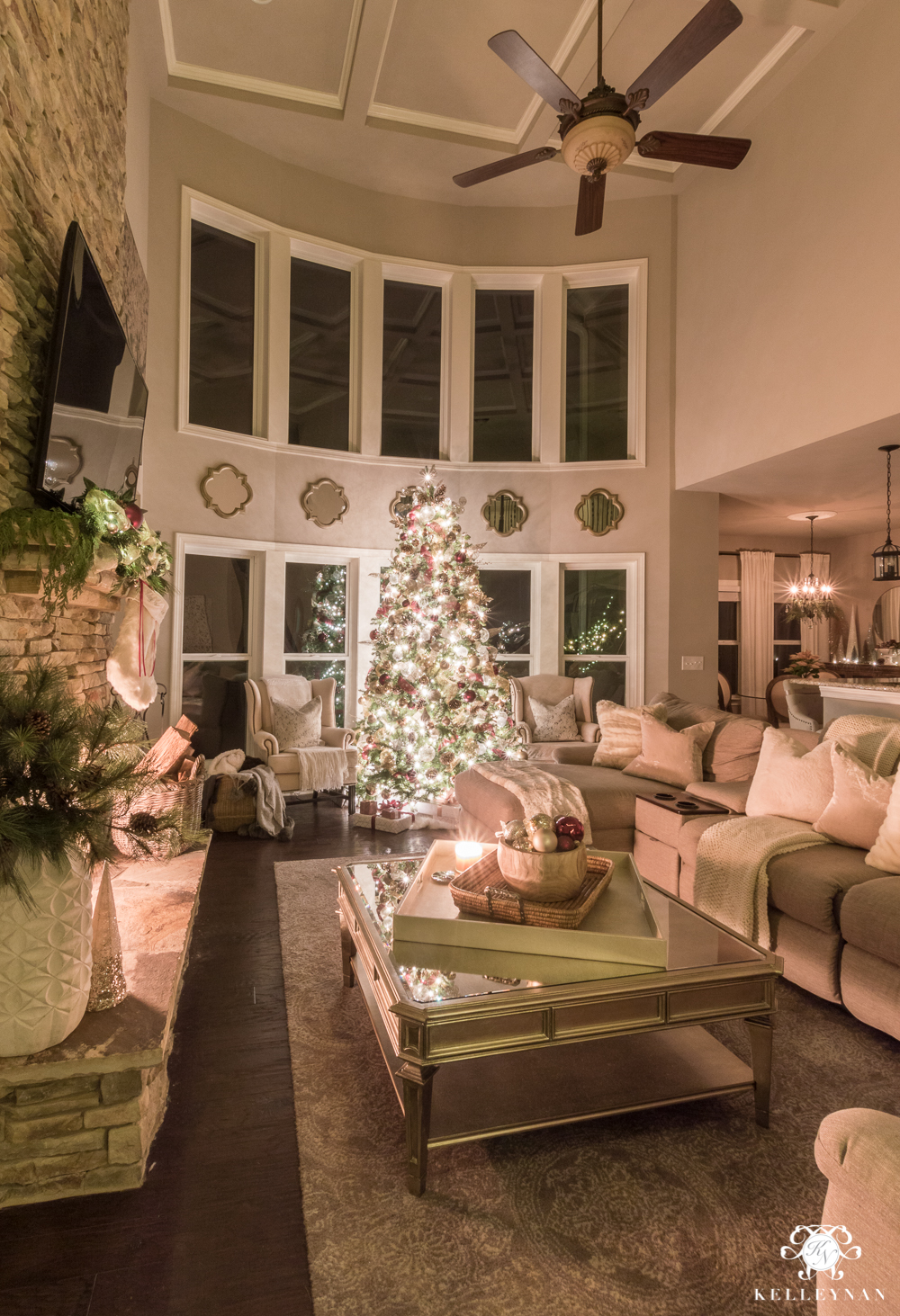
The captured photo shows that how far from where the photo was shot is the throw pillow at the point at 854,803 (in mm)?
2826

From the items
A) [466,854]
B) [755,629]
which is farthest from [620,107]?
[755,629]

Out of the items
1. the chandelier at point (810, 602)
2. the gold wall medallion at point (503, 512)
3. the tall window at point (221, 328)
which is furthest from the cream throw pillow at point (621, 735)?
the chandelier at point (810, 602)

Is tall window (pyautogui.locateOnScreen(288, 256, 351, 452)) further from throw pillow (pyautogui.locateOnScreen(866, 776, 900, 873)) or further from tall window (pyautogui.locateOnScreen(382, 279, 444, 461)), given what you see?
throw pillow (pyautogui.locateOnScreen(866, 776, 900, 873))

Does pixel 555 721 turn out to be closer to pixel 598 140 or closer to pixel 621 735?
pixel 621 735

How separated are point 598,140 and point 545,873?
12.5 ft

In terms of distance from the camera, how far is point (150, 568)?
3.37m

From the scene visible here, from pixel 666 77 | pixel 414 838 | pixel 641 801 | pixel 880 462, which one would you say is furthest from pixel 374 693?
pixel 880 462

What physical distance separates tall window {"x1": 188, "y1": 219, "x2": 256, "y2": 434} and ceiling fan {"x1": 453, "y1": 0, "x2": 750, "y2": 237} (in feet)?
10.6

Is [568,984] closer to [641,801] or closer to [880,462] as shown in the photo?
[641,801]

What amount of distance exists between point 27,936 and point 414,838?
3.48 meters

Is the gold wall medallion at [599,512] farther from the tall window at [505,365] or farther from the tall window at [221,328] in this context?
the tall window at [221,328]

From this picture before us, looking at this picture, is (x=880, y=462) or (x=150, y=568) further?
(x=880, y=462)

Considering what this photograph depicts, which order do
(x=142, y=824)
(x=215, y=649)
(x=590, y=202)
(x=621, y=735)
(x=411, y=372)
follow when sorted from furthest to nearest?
(x=411, y=372) < (x=215, y=649) < (x=621, y=735) < (x=590, y=202) < (x=142, y=824)

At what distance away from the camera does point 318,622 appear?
7113 millimetres
